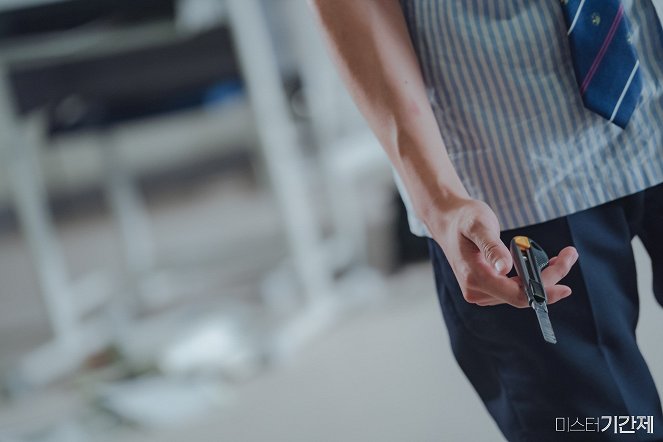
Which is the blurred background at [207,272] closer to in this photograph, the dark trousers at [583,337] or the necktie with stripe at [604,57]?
the dark trousers at [583,337]

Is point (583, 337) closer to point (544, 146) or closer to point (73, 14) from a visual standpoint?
point (544, 146)

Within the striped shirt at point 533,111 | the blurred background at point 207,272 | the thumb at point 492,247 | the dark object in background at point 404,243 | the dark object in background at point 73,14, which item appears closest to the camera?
the thumb at point 492,247

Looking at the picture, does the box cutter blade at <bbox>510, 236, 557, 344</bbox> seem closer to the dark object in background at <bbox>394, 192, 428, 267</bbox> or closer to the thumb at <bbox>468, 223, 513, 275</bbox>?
the thumb at <bbox>468, 223, 513, 275</bbox>

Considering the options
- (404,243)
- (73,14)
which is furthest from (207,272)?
(73,14)

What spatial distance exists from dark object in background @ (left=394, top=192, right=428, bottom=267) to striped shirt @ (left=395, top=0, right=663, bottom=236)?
1396mm

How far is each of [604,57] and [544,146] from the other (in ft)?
0.22

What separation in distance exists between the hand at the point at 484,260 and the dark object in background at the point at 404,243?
4.84ft

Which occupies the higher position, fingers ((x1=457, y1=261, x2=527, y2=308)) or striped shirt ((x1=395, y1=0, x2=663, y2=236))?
striped shirt ((x1=395, y1=0, x2=663, y2=236))

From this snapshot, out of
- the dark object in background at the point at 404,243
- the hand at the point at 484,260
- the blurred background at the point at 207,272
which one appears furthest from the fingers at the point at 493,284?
the dark object in background at the point at 404,243

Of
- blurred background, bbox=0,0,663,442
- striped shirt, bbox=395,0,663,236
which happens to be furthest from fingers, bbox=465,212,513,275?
blurred background, bbox=0,0,663,442

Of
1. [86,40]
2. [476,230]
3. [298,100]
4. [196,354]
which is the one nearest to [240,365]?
[196,354]

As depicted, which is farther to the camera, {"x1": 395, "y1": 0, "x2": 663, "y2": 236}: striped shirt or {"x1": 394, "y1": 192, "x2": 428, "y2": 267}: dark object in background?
{"x1": 394, "y1": 192, "x2": 428, "y2": 267}: dark object in background

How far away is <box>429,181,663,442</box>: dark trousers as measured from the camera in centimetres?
54

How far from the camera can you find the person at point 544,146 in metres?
0.51
